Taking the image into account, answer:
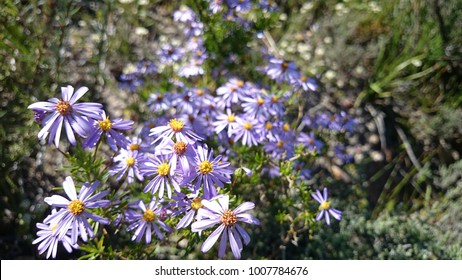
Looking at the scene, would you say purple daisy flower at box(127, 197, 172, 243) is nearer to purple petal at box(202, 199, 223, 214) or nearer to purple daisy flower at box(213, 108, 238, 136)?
purple petal at box(202, 199, 223, 214)

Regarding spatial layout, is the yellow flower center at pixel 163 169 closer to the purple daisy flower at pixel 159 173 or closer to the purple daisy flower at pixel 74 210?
the purple daisy flower at pixel 159 173

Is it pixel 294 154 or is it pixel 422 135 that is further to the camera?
pixel 422 135

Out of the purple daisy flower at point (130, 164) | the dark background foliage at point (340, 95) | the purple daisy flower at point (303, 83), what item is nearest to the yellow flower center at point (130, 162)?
the purple daisy flower at point (130, 164)

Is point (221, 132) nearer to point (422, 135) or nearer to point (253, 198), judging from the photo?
point (253, 198)

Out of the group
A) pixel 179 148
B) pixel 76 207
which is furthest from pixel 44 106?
pixel 179 148

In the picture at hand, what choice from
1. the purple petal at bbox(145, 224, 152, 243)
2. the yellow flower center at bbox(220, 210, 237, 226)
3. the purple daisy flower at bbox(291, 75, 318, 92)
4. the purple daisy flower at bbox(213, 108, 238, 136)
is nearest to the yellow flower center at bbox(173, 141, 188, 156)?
the yellow flower center at bbox(220, 210, 237, 226)

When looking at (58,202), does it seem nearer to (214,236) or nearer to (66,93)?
(66,93)

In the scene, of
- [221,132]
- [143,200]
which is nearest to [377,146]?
[221,132]
